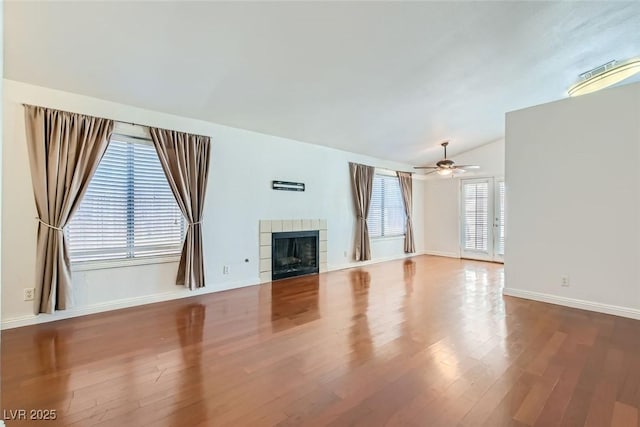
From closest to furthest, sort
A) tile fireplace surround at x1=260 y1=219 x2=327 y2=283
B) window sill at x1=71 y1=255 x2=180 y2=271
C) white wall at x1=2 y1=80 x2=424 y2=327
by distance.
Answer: white wall at x1=2 y1=80 x2=424 y2=327 < window sill at x1=71 y1=255 x2=180 y2=271 < tile fireplace surround at x1=260 y1=219 x2=327 y2=283

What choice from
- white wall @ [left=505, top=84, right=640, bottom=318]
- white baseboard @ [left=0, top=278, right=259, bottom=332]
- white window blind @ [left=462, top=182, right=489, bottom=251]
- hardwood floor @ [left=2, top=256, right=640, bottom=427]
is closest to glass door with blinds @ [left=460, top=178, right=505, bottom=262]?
white window blind @ [left=462, top=182, right=489, bottom=251]

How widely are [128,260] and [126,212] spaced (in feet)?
2.06

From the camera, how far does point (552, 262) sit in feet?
13.8

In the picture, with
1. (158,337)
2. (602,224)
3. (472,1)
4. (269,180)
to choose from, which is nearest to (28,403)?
(158,337)

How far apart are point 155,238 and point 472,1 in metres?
4.59

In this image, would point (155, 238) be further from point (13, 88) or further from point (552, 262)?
point (552, 262)

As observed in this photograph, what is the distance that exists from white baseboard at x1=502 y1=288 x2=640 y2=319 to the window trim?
4949mm

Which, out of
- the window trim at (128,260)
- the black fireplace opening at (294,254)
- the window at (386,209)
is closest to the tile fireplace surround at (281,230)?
the black fireplace opening at (294,254)

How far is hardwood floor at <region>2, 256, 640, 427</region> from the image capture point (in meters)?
1.93

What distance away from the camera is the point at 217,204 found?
469 centimetres

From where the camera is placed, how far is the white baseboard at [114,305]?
3270 millimetres

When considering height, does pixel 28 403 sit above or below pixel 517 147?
below

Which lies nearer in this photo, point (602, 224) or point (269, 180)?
point (602, 224)

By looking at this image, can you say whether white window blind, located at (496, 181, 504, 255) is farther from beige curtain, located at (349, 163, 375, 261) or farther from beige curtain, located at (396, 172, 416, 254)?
beige curtain, located at (349, 163, 375, 261)
